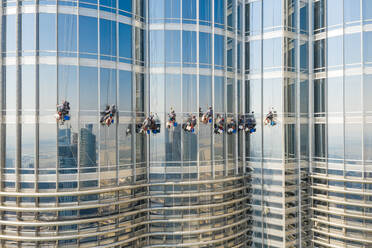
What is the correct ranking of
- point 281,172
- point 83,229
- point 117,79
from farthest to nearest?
point 281,172 → point 117,79 → point 83,229

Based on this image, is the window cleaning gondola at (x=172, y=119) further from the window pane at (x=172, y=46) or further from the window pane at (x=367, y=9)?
the window pane at (x=367, y=9)

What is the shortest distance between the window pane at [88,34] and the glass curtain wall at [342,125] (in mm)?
15336

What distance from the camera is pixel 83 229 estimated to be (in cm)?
1444

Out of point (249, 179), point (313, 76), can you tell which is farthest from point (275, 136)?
point (313, 76)

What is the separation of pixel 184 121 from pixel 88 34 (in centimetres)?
773

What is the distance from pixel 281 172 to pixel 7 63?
18559 millimetres

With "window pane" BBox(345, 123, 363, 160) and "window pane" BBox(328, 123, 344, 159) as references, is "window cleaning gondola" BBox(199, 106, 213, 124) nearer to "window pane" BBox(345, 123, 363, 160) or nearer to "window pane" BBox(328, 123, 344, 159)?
"window pane" BBox(328, 123, 344, 159)

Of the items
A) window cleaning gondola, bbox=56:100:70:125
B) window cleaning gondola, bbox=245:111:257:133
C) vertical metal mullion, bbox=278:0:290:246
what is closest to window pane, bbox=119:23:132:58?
window cleaning gondola, bbox=56:100:70:125

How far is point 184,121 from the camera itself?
17109mm

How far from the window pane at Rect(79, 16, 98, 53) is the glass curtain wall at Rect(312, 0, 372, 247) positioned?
15336 mm

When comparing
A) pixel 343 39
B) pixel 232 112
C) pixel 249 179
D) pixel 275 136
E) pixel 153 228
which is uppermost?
pixel 343 39

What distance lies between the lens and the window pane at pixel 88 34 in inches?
580

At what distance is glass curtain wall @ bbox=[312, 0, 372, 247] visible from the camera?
54.8 ft

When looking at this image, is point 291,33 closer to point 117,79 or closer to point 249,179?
point 249,179
